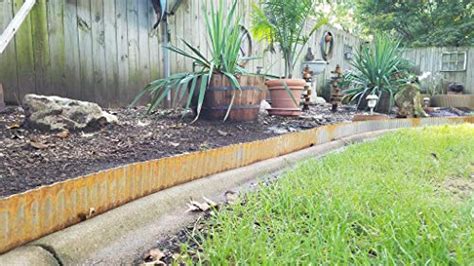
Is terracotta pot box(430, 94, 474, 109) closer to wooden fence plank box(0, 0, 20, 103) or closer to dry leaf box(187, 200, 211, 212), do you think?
dry leaf box(187, 200, 211, 212)

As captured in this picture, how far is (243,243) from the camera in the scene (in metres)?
1.02

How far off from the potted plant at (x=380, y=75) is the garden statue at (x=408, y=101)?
0.71 feet

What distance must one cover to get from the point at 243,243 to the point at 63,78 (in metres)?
2.17

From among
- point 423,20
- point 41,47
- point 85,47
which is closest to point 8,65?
point 41,47

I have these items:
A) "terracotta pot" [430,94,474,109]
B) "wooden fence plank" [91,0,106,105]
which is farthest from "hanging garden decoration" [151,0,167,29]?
"terracotta pot" [430,94,474,109]

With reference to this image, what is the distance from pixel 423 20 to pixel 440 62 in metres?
2.26

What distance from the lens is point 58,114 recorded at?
192 centimetres

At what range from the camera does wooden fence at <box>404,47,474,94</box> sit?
346 inches

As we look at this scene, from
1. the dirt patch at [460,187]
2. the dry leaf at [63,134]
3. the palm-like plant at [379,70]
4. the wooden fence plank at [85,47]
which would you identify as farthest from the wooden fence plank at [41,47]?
the palm-like plant at [379,70]

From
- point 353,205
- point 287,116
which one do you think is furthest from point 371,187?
point 287,116

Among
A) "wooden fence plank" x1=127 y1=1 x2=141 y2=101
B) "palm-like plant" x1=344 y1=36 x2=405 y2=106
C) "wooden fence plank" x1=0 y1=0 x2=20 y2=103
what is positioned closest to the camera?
"wooden fence plank" x1=0 y1=0 x2=20 y2=103

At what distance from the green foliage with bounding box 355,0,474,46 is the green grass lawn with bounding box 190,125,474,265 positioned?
9.54m

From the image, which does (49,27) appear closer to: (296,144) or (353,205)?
(296,144)

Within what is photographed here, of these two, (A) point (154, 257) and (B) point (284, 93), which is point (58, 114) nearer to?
(A) point (154, 257)
